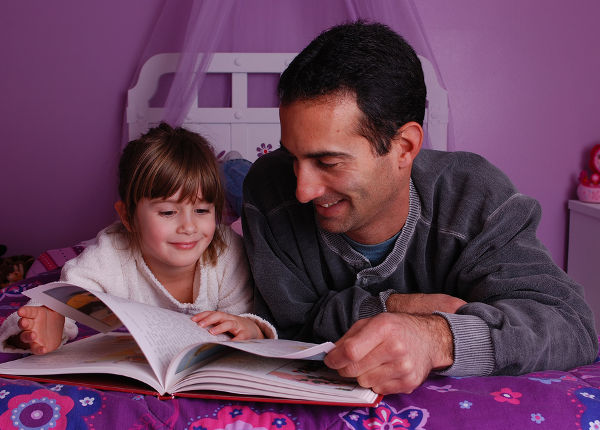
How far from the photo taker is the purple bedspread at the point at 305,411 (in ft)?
2.60

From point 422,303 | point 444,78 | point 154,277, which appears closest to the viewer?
point 422,303

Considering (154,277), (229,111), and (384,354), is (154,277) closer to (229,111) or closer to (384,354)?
(384,354)

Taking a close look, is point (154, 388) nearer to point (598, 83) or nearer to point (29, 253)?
point (29, 253)

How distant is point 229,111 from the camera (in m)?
2.66

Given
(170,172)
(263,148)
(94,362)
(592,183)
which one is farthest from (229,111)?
(94,362)

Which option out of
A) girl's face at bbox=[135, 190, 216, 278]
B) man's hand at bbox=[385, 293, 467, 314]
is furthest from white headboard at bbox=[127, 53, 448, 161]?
man's hand at bbox=[385, 293, 467, 314]

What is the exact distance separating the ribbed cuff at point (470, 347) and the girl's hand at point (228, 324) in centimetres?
39

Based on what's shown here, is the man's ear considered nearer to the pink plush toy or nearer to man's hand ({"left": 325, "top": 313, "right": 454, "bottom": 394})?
man's hand ({"left": 325, "top": 313, "right": 454, "bottom": 394})

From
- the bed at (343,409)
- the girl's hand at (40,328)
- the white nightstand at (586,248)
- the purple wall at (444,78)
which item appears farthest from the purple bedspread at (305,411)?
the purple wall at (444,78)

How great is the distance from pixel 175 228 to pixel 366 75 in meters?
0.53

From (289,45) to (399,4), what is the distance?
0.53m

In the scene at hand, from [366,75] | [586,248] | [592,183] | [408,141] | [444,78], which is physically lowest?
[586,248]

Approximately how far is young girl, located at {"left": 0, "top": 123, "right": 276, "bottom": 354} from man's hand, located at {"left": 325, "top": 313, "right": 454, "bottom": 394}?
43cm

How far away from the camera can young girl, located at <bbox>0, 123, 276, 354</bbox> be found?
1347mm
